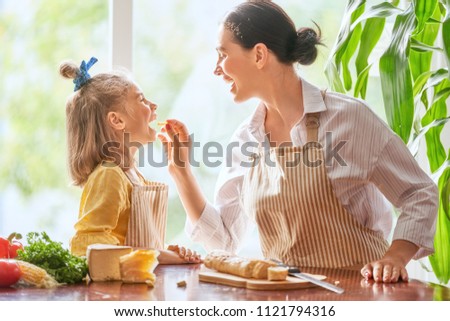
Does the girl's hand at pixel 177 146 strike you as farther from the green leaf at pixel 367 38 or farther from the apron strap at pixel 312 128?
the green leaf at pixel 367 38

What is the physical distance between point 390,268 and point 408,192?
0.35 metres

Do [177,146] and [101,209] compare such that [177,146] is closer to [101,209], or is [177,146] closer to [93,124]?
[93,124]

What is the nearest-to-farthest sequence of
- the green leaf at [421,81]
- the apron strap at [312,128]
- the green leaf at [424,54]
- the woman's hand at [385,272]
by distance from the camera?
the woman's hand at [385,272] → the apron strap at [312,128] → the green leaf at [421,81] → the green leaf at [424,54]

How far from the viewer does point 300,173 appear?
2.05 meters

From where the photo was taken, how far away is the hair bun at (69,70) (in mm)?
2264

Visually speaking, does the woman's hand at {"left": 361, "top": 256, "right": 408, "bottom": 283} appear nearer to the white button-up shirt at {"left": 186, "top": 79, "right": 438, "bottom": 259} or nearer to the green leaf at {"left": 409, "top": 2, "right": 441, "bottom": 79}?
the white button-up shirt at {"left": 186, "top": 79, "right": 438, "bottom": 259}

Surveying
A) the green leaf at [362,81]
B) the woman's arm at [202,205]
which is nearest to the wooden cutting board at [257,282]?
the woman's arm at [202,205]

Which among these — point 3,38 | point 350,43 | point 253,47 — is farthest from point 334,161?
point 3,38

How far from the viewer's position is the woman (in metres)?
2.01

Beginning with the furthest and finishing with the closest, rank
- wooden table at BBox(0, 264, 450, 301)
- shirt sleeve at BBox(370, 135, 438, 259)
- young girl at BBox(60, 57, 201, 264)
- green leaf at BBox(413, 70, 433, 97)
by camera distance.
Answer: green leaf at BBox(413, 70, 433, 97) < young girl at BBox(60, 57, 201, 264) < shirt sleeve at BBox(370, 135, 438, 259) < wooden table at BBox(0, 264, 450, 301)

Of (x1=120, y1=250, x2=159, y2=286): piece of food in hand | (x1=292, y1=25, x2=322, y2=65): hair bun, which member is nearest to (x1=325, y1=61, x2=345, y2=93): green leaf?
(x1=292, y1=25, x2=322, y2=65): hair bun

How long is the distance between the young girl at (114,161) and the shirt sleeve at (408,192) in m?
0.56

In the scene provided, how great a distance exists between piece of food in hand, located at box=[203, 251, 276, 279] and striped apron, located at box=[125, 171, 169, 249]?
444 millimetres

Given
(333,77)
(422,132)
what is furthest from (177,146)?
(422,132)
